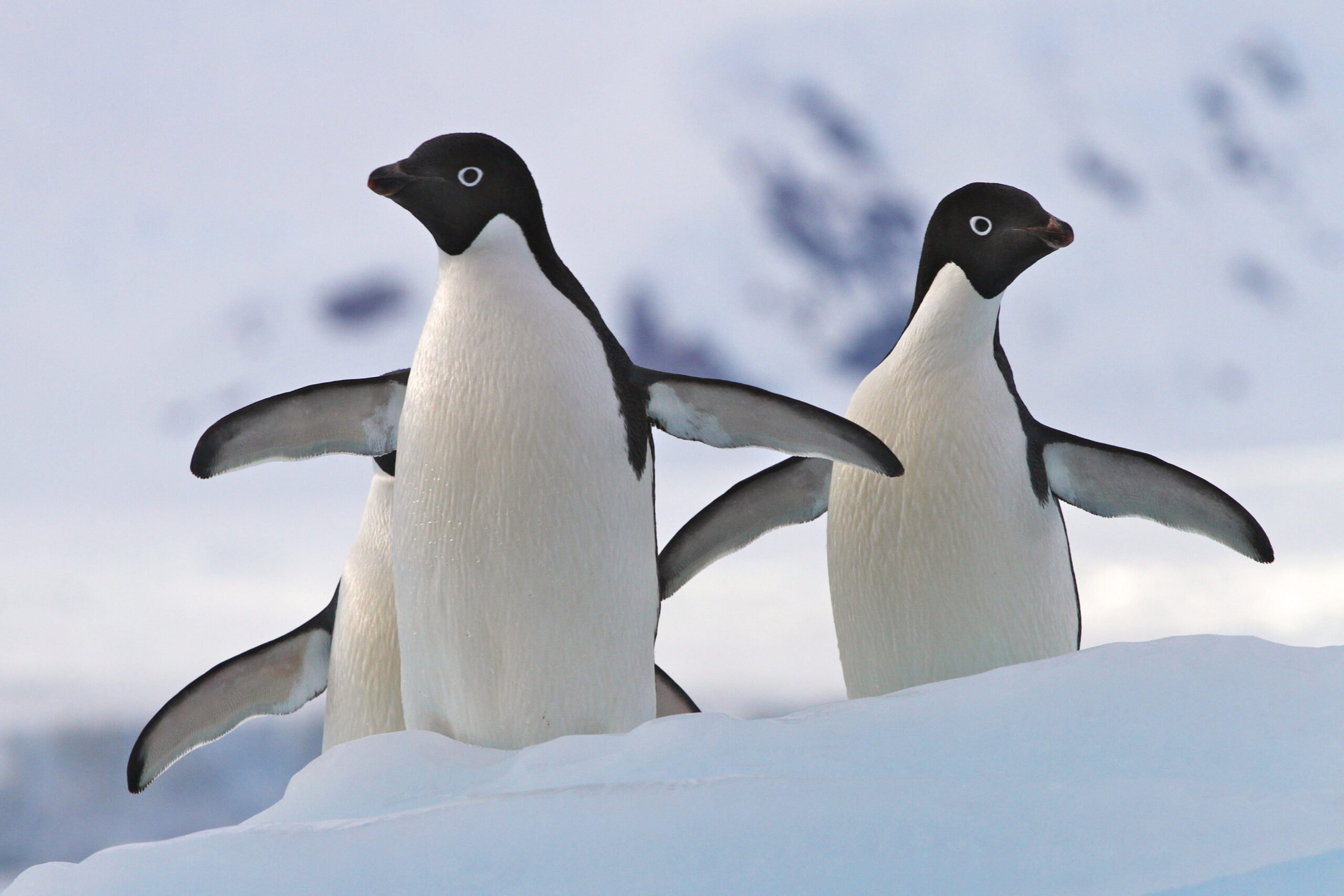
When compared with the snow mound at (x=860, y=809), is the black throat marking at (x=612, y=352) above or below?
above

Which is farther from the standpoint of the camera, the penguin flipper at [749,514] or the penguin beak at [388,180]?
the penguin flipper at [749,514]

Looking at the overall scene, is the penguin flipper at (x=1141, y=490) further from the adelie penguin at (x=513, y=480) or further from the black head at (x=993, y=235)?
the adelie penguin at (x=513, y=480)

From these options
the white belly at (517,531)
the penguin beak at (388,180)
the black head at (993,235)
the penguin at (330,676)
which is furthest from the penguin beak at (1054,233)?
the penguin at (330,676)

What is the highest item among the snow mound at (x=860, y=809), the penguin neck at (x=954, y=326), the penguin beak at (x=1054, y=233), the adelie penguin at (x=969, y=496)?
the penguin beak at (x=1054, y=233)

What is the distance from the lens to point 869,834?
1.88 meters

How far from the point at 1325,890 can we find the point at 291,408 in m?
2.19

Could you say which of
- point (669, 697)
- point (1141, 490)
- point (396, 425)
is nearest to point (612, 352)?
point (396, 425)

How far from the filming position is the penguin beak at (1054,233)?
320 cm

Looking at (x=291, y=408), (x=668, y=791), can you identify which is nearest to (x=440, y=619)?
(x=291, y=408)

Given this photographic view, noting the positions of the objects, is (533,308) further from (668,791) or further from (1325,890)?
(1325,890)

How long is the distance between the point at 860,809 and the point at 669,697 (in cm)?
173

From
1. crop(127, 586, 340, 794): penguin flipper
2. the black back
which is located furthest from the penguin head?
crop(127, 586, 340, 794): penguin flipper

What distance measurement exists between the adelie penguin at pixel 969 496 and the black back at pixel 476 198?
798mm

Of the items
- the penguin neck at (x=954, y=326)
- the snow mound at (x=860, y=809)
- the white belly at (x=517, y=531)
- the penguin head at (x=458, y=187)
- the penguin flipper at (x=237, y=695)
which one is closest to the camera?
the snow mound at (x=860, y=809)
